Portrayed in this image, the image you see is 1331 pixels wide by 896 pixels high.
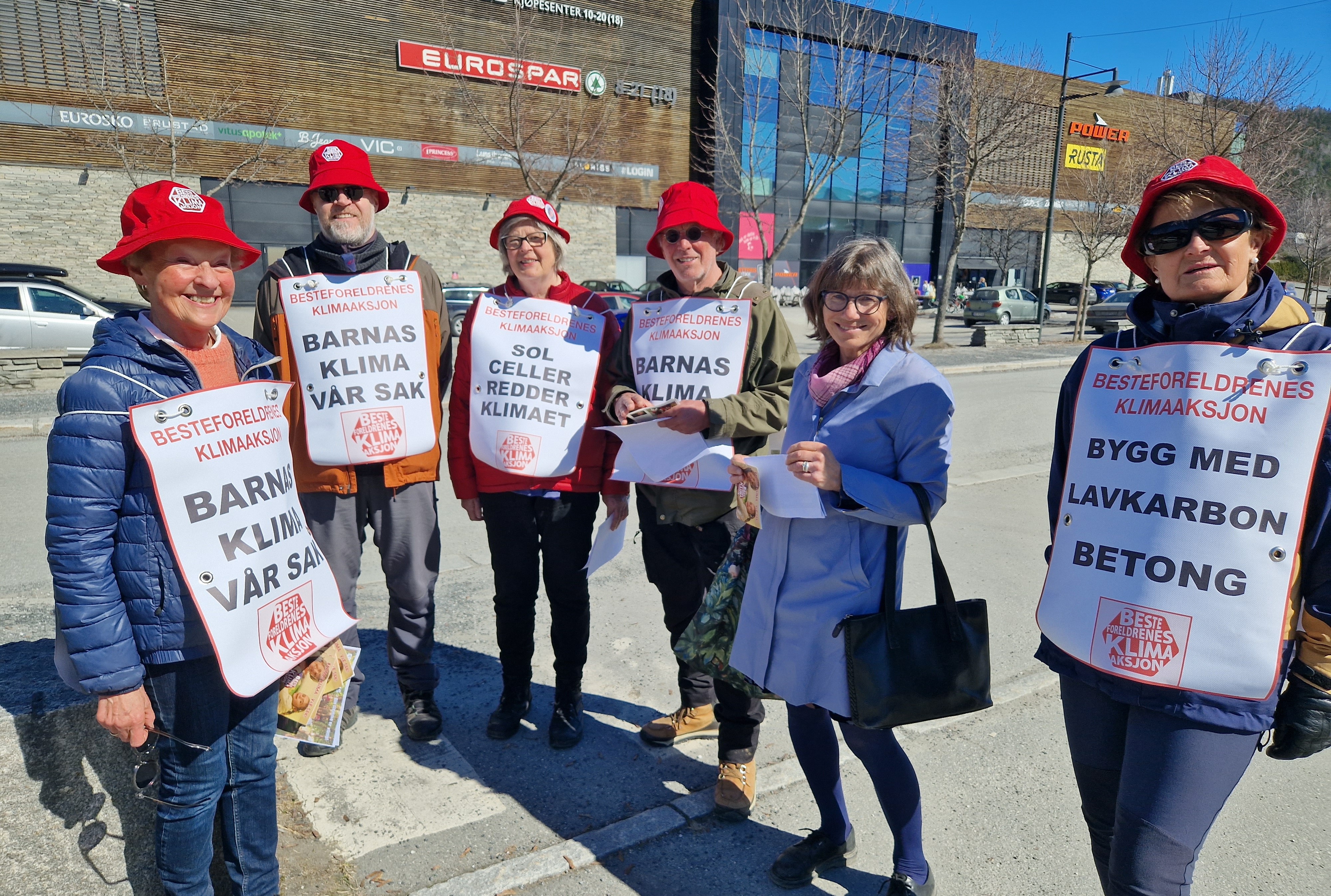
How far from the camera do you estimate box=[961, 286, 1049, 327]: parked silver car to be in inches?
1278

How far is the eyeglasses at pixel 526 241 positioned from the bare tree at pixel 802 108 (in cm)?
1529

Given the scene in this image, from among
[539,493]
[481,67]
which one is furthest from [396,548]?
[481,67]

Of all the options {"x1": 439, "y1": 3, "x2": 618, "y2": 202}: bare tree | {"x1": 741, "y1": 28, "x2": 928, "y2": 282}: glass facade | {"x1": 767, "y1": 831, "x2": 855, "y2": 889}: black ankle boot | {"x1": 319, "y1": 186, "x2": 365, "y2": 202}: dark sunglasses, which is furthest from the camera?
{"x1": 439, "y1": 3, "x2": 618, "y2": 202}: bare tree

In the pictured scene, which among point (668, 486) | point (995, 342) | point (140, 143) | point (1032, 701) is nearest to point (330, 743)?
point (668, 486)

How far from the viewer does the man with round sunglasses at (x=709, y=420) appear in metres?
3.04

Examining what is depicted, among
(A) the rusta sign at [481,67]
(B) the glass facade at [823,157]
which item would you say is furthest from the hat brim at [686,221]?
(A) the rusta sign at [481,67]

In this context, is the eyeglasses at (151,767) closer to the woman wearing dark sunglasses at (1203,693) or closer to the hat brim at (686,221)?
the hat brim at (686,221)

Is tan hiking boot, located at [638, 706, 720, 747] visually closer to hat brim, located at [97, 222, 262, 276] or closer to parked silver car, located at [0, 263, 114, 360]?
hat brim, located at [97, 222, 262, 276]

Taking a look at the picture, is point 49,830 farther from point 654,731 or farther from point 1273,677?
point 1273,677

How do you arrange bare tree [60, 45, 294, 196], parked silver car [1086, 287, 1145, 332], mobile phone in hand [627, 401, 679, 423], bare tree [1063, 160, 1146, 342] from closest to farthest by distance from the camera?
mobile phone in hand [627, 401, 679, 423]
bare tree [60, 45, 294, 196]
bare tree [1063, 160, 1146, 342]
parked silver car [1086, 287, 1145, 332]

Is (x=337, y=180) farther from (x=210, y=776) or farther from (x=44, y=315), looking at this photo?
(x=44, y=315)

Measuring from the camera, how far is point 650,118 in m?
33.0

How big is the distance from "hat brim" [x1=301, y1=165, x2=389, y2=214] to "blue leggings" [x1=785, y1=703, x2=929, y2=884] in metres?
2.40

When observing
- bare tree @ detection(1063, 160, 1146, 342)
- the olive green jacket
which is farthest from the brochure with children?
bare tree @ detection(1063, 160, 1146, 342)
